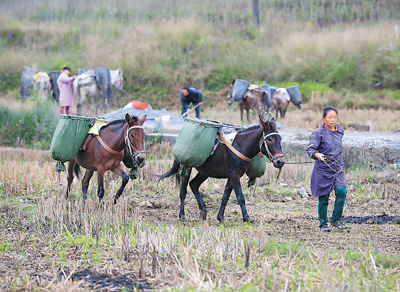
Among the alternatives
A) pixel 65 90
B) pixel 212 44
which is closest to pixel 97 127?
pixel 65 90

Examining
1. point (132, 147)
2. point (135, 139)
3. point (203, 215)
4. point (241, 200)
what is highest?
point (135, 139)

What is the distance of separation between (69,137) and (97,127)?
1.54 ft

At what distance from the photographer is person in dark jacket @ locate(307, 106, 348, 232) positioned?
722 centimetres

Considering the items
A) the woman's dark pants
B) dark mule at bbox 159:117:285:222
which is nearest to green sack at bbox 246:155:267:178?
dark mule at bbox 159:117:285:222

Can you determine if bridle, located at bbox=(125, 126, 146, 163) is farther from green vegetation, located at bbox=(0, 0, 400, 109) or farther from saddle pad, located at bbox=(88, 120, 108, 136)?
green vegetation, located at bbox=(0, 0, 400, 109)

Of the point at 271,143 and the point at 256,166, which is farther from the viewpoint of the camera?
the point at 256,166

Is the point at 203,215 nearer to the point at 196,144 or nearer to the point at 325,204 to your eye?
the point at 196,144

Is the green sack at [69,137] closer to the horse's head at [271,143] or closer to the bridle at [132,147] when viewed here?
the bridle at [132,147]

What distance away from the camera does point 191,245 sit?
5641mm

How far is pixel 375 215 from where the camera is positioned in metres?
8.29

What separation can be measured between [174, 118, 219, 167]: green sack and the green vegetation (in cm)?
1565

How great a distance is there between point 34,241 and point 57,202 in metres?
1.38

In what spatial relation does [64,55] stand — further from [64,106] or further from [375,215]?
[375,215]

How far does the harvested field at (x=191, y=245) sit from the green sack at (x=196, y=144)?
89 centimetres
